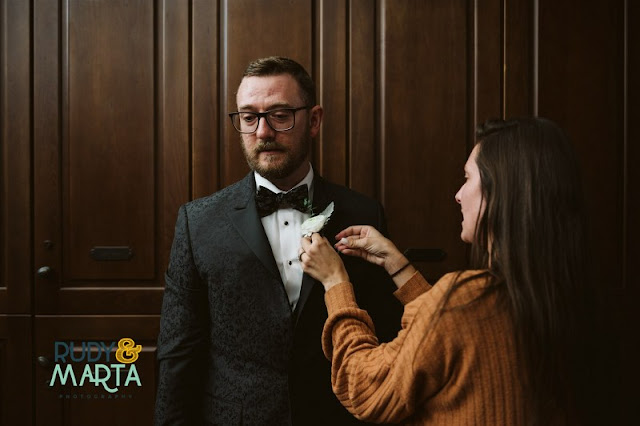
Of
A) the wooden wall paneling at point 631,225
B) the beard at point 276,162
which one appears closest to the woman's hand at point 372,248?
the beard at point 276,162

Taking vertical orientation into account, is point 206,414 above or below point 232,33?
below

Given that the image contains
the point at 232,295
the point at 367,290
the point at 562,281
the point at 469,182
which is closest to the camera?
the point at 562,281

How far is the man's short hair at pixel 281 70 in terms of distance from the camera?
137cm

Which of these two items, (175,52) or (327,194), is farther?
(175,52)

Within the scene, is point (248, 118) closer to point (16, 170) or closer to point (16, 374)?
point (16, 170)

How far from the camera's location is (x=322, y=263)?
1202 mm

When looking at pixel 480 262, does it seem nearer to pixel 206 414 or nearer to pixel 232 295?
pixel 232 295

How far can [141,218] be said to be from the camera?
1884mm

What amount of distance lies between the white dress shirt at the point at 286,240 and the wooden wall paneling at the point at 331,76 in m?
0.45

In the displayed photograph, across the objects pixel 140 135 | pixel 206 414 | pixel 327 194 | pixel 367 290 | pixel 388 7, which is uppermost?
pixel 388 7

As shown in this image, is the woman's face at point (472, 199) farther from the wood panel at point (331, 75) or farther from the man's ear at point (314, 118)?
the wood panel at point (331, 75)

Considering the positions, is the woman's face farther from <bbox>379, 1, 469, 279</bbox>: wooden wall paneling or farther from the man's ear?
<bbox>379, 1, 469, 279</bbox>: wooden wall paneling

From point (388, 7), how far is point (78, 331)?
1754 millimetres

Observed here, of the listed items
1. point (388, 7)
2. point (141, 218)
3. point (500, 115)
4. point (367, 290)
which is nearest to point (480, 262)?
point (367, 290)
